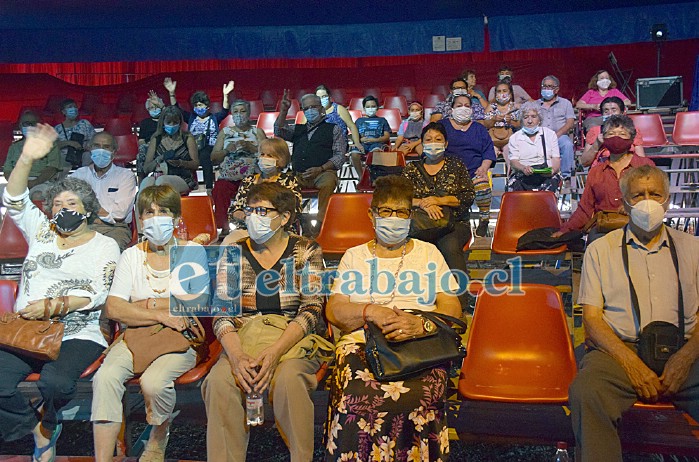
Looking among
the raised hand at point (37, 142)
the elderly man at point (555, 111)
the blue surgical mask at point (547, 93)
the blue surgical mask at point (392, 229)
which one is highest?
the blue surgical mask at point (547, 93)

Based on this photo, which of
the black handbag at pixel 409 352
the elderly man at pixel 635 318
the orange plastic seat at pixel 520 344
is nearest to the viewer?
the elderly man at pixel 635 318

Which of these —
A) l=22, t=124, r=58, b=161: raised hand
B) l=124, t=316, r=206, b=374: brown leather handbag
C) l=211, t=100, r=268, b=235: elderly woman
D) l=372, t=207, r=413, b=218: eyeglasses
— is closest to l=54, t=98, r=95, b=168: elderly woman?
l=211, t=100, r=268, b=235: elderly woman

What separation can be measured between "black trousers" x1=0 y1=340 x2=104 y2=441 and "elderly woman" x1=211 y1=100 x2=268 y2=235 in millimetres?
2475

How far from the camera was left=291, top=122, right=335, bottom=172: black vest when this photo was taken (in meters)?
5.84

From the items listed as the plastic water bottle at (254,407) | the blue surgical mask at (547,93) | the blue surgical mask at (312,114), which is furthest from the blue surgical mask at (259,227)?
the blue surgical mask at (547,93)

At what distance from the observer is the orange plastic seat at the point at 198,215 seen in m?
5.10

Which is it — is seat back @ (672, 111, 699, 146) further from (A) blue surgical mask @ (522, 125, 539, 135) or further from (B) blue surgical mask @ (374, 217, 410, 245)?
(B) blue surgical mask @ (374, 217, 410, 245)

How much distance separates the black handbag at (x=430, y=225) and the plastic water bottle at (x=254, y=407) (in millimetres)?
1676

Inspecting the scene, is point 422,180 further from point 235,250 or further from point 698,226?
point 698,226

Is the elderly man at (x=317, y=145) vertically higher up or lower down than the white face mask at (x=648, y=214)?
higher up

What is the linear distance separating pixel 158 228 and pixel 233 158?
2.78m

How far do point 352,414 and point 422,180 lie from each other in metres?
2.12

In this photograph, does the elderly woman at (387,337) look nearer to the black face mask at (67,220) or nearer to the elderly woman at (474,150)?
the black face mask at (67,220)

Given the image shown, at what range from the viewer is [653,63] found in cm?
1120
